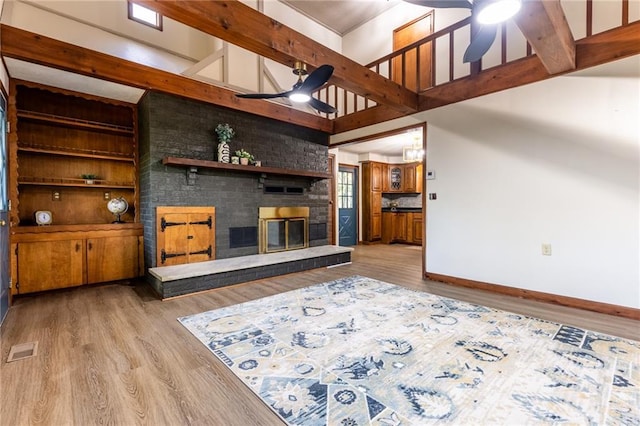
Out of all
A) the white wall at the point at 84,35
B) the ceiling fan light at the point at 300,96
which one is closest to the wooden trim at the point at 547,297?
the ceiling fan light at the point at 300,96

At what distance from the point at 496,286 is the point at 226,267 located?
3443 millimetres

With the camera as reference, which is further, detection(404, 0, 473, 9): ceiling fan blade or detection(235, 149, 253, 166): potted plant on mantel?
detection(235, 149, 253, 166): potted plant on mantel

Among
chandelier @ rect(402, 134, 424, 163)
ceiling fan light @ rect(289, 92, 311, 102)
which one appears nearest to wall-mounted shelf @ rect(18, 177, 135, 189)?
ceiling fan light @ rect(289, 92, 311, 102)

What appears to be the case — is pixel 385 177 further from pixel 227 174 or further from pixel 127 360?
pixel 127 360

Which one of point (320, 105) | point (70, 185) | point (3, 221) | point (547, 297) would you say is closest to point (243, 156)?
point (320, 105)

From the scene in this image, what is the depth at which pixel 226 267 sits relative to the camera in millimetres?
3803

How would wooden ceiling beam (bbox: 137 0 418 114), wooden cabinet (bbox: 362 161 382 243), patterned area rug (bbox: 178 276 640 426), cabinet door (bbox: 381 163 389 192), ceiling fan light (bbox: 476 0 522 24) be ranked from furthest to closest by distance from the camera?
cabinet door (bbox: 381 163 389 192) → wooden cabinet (bbox: 362 161 382 243) → wooden ceiling beam (bbox: 137 0 418 114) → ceiling fan light (bbox: 476 0 522 24) → patterned area rug (bbox: 178 276 640 426)

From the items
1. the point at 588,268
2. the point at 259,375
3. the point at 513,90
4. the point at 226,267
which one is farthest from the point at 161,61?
the point at 588,268

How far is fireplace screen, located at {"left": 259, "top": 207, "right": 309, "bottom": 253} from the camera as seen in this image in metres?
4.96

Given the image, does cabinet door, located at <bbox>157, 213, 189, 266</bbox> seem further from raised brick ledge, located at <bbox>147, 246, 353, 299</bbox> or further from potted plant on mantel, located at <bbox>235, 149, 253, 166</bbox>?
potted plant on mantel, located at <bbox>235, 149, 253, 166</bbox>

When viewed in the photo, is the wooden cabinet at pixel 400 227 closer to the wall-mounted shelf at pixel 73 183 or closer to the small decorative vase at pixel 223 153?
the small decorative vase at pixel 223 153

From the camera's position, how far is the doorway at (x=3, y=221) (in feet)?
8.85

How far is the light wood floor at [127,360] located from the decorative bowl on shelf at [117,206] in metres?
1.13

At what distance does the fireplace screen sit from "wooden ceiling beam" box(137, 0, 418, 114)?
8.48ft
